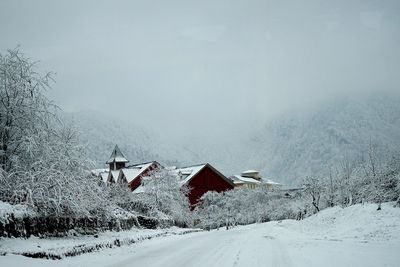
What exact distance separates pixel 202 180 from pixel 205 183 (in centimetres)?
78

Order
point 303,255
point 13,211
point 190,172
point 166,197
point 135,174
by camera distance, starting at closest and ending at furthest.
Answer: point 303,255 < point 13,211 < point 166,197 < point 135,174 < point 190,172

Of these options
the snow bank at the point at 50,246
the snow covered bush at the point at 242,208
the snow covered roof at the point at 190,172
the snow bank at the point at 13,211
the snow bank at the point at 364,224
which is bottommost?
the snow covered bush at the point at 242,208

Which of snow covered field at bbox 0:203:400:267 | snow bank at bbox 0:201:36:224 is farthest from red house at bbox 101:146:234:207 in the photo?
snow bank at bbox 0:201:36:224

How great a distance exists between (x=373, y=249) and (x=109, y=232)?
1522 cm

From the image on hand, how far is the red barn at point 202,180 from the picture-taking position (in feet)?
228

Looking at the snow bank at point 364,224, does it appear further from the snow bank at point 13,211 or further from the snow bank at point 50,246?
the snow bank at point 13,211

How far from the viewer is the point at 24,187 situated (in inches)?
728

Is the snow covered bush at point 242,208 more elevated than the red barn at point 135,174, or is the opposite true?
the red barn at point 135,174

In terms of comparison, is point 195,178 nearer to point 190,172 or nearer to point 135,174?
point 190,172

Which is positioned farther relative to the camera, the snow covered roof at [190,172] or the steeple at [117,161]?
the steeple at [117,161]

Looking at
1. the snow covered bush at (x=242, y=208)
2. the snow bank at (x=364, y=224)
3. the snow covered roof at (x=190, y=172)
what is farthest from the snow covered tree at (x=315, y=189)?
the snow covered roof at (x=190, y=172)

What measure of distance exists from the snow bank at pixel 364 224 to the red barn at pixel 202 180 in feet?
145

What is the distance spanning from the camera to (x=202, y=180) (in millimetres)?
71438

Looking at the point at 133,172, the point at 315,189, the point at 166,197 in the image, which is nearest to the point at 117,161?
the point at 133,172
